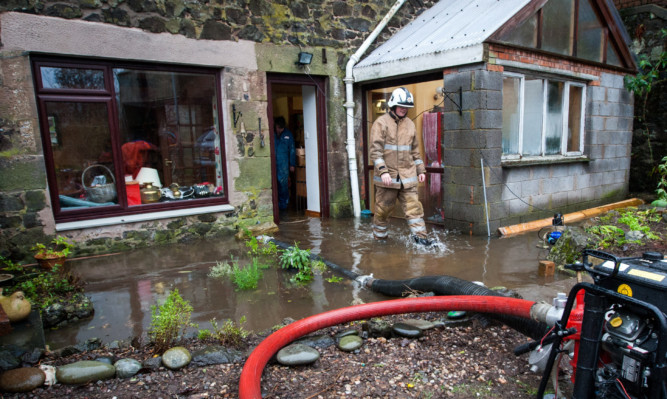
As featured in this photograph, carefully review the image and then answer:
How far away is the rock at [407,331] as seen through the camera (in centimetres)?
329

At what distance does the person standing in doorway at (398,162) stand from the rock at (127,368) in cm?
400

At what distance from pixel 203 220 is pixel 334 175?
8.76 feet

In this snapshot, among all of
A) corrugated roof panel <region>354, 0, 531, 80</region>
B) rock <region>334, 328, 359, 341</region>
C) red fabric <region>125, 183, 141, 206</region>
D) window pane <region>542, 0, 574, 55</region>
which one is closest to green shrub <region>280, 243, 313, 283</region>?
rock <region>334, 328, 359, 341</region>

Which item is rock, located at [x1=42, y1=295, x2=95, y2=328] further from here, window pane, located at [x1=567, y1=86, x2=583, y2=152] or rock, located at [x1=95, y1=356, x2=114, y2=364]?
Result: window pane, located at [x1=567, y1=86, x2=583, y2=152]

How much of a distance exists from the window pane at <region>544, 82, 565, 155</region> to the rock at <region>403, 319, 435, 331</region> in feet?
18.7

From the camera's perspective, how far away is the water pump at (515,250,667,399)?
1837mm

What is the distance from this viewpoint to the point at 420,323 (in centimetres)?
344

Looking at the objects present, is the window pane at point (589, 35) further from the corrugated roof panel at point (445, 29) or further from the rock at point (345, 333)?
the rock at point (345, 333)

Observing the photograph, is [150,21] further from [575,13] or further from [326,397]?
[575,13]

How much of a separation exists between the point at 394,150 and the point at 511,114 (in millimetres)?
2355

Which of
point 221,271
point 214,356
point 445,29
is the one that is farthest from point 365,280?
point 445,29

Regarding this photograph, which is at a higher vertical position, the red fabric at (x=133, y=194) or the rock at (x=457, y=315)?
the red fabric at (x=133, y=194)

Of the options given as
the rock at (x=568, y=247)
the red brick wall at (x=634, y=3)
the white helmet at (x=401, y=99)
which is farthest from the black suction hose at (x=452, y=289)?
the red brick wall at (x=634, y=3)

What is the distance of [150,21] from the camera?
6180mm
